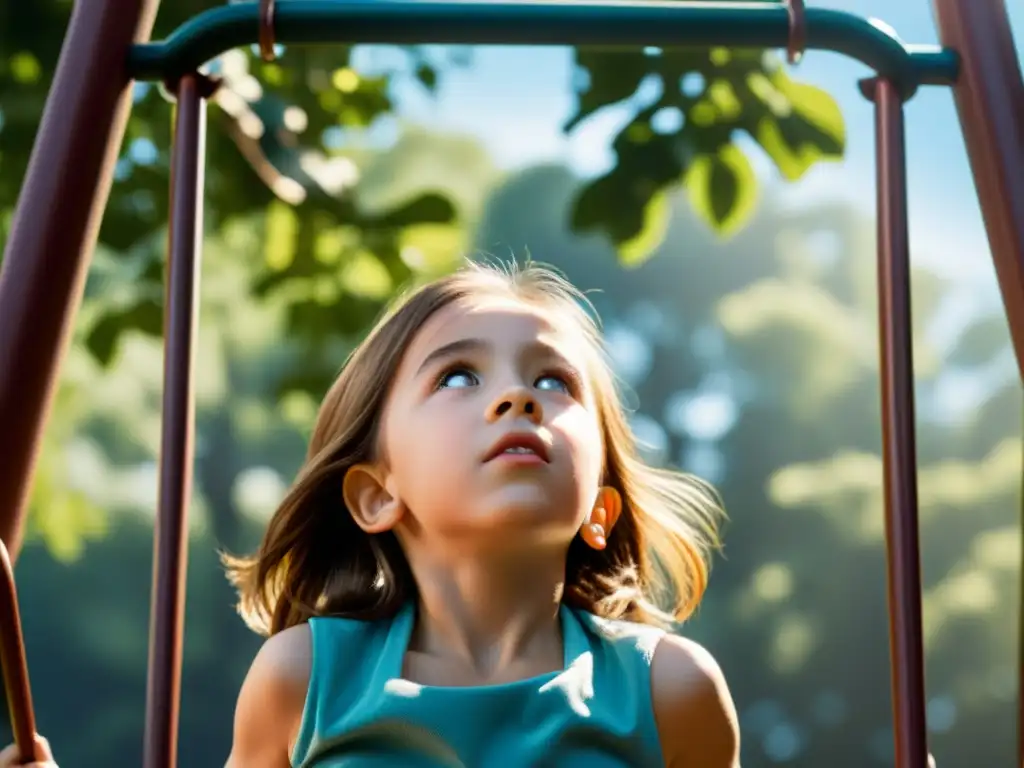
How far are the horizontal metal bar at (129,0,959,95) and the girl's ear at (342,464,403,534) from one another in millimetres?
357

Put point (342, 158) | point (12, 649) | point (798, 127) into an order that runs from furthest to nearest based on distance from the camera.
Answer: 1. point (342, 158)
2. point (798, 127)
3. point (12, 649)

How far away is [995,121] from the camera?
1247mm

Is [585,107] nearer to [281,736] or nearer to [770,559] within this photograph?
[281,736]

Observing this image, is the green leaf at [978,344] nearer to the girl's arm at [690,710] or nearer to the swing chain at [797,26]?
the swing chain at [797,26]

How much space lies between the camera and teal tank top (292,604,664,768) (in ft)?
3.46

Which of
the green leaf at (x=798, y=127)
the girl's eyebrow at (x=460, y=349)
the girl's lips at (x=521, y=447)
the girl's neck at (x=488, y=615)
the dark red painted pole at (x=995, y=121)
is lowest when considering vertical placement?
the girl's neck at (x=488, y=615)

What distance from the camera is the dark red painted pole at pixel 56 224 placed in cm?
113

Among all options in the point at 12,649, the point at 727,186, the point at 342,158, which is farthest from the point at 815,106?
the point at 12,649

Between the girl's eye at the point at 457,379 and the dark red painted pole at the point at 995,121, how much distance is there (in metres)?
0.40

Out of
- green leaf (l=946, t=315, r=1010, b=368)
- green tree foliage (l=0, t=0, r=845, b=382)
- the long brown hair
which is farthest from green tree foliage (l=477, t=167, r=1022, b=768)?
the long brown hair

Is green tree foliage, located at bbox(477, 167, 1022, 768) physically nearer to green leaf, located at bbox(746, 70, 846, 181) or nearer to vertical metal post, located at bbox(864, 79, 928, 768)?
green leaf, located at bbox(746, 70, 846, 181)

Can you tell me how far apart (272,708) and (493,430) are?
25cm

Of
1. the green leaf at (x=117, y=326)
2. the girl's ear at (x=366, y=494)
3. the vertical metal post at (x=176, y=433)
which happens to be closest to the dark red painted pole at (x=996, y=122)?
the girl's ear at (x=366, y=494)

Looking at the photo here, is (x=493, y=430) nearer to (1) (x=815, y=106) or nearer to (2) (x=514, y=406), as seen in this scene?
(2) (x=514, y=406)
